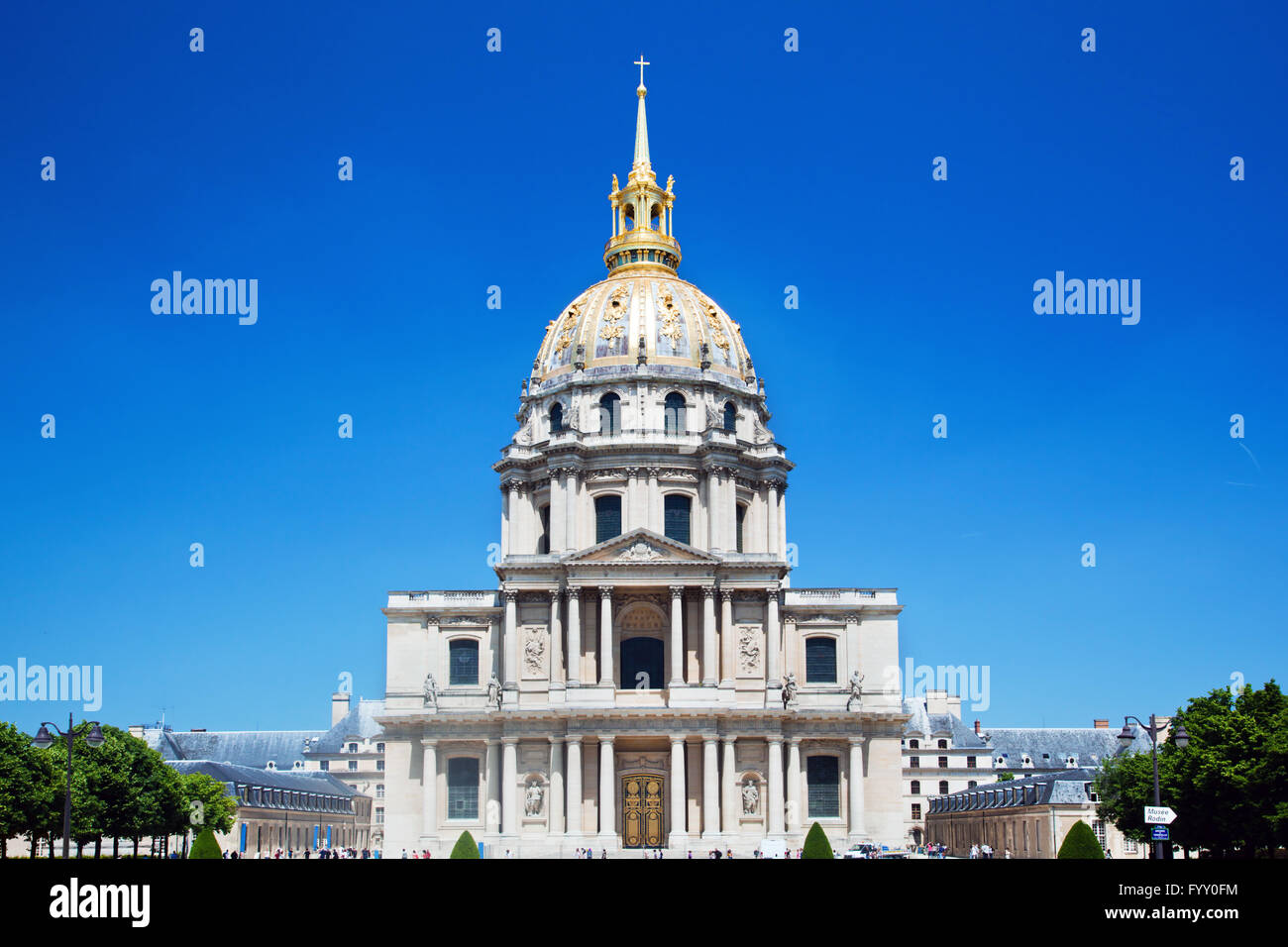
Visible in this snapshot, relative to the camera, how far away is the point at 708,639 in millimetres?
72062

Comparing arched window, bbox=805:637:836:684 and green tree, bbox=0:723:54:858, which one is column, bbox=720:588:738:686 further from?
green tree, bbox=0:723:54:858

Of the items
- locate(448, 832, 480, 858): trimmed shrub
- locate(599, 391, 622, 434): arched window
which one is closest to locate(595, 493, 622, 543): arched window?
locate(599, 391, 622, 434): arched window

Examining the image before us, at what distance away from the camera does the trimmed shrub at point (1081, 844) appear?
42928 mm

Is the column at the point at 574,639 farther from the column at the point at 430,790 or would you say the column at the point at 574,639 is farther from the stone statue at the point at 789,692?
the stone statue at the point at 789,692

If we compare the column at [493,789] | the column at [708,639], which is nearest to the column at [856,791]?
the column at [708,639]

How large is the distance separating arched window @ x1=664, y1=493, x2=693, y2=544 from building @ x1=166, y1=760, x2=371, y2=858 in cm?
3581

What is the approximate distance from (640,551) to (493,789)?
14091mm

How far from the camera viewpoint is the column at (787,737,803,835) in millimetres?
71250

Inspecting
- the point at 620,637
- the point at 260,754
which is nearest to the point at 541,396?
the point at 620,637

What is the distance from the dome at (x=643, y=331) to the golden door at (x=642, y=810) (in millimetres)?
23574

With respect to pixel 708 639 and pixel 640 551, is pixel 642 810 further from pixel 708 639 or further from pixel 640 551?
pixel 640 551

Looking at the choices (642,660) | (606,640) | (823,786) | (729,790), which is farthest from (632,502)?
(823,786)
